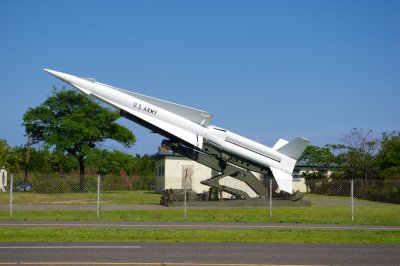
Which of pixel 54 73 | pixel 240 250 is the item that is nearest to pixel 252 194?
pixel 54 73

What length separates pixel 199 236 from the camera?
49.8ft

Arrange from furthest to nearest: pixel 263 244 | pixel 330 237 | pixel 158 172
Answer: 1. pixel 158 172
2. pixel 330 237
3. pixel 263 244

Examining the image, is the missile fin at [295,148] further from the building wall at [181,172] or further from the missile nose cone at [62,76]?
the building wall at [181,172]

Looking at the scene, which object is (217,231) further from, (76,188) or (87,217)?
(76,188)

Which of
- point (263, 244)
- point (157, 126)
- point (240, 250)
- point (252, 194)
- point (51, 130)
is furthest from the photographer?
point (51, 130)

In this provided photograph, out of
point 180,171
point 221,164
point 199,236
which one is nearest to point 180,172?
point 180,171

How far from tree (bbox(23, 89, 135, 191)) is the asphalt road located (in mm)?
39636

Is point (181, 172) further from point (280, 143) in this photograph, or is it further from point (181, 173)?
point (280, 143)

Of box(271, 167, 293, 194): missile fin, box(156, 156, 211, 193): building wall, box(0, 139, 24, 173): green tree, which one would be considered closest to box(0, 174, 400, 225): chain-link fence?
box(156, 156, 211, 193): building wall

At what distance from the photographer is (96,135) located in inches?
2055

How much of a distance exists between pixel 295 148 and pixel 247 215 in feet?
21.4

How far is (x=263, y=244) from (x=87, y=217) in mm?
10420

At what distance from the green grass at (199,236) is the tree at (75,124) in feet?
117

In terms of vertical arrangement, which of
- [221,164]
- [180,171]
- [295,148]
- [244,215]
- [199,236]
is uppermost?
[295,148]
